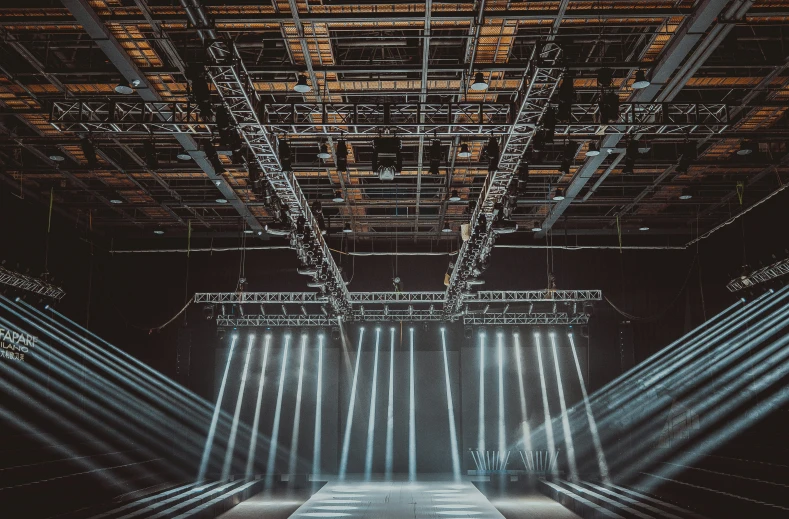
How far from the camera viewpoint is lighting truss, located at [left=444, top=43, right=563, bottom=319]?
777 centimetres

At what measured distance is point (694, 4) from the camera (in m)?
8.05

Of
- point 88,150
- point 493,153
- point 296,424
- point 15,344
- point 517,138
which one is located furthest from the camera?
point 296,424

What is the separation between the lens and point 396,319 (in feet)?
59.7

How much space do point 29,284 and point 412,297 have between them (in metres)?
9.16

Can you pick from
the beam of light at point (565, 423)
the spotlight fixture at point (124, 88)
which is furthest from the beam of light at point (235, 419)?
the spotlight fixture at point (124, 88)

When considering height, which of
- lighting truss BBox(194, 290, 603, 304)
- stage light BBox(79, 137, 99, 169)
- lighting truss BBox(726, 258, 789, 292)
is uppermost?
stage light BBox(79, 137, 99, 169)

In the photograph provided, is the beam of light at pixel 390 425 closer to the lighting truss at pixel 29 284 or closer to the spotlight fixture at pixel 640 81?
the lighting truss at pixel 29 284

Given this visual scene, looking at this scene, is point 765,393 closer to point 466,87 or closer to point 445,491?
point 445,491

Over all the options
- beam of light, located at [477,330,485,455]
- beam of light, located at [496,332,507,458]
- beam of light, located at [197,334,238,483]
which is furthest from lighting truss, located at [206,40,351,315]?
beam of light, located at [496,332,507,458]

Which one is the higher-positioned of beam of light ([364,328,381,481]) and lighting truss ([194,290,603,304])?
lighting truss ([194,290,603,304])

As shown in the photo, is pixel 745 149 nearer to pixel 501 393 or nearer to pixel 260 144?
pixel 260 144

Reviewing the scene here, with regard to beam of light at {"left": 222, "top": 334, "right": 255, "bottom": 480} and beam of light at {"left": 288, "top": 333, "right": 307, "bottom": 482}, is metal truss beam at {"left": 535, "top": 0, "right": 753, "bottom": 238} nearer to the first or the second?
beam of light at {"left": 288, "top": 333, "right": 307, "bottom": 482}

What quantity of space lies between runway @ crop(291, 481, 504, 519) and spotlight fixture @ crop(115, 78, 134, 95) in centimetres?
732

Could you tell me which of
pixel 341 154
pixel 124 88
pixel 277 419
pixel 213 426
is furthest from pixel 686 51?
pixel 213 426
